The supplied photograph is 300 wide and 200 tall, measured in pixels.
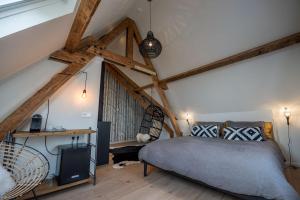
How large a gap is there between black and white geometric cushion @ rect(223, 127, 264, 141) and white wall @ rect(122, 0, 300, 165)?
641 millimetres

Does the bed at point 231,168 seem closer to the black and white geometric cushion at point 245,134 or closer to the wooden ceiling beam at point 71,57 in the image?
the black and white geometric cushion at point 245,134

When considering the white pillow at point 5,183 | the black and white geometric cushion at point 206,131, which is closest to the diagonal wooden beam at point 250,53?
the black and white geometric cushion at point 206,131

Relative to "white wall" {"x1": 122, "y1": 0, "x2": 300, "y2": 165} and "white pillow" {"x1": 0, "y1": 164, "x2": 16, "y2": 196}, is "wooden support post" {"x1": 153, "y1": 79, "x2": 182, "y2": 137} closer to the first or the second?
"white wall" {"x1": 122, "y1": 0, "x2": 300, "y2": 165}

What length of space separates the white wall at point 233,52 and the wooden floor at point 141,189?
1.39 meters

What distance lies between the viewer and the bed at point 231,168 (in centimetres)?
148

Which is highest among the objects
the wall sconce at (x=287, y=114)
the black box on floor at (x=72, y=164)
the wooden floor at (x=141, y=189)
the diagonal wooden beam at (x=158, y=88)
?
the diagonal wooden beam at (x=158, y=88)

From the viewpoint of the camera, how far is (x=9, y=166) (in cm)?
166

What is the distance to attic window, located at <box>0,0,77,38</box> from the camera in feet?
3.56

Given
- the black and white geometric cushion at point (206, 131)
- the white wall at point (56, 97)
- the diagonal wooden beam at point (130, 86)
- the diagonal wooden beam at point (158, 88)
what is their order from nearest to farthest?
the white wall at point (56, 97)
the black and white geometric cushion at point (206, 131)
the diagonal wooden beam at point (158, 88)
the diagonal wooden beam at point (130, 86)

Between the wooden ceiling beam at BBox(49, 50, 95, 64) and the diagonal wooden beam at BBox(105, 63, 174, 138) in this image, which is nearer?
the wooden ceiling beam at BBox(49, 50, 95, 64)

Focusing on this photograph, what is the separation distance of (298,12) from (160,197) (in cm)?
317

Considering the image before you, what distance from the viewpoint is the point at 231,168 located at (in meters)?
1.77

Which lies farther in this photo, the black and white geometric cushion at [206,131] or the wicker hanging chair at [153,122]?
the wicker hanging chair at [153,122]

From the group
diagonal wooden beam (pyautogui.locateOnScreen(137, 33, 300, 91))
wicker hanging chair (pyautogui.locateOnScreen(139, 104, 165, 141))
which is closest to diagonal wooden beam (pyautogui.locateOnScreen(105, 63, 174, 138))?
wicker hanging chair (pyautogui.locateOnScreen(139, 104, 165, 141))
